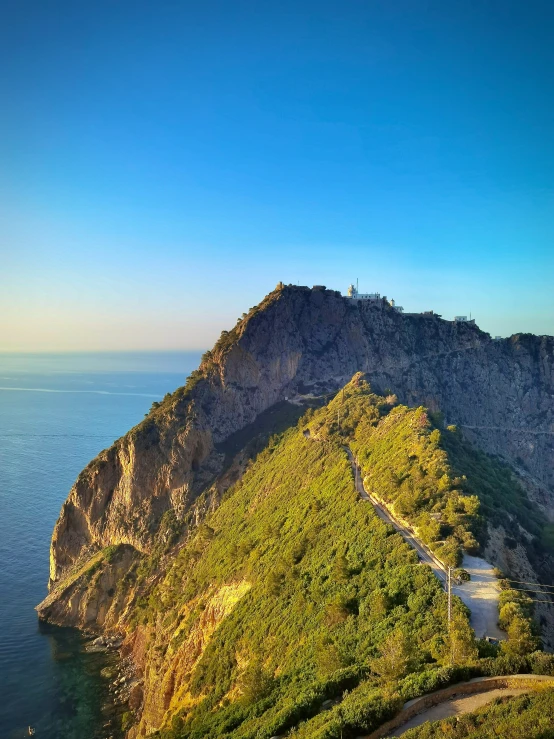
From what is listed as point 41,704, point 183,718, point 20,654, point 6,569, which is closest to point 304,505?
point 183,718

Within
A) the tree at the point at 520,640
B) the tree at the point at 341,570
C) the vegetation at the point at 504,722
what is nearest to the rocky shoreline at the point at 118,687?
the tree at the point at 341,570

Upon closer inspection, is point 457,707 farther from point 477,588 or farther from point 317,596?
point 317,596

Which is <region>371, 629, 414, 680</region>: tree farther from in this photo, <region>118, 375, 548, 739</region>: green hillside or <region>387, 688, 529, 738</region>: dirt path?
<region>387, 688, 529, 738</region>: dirt path

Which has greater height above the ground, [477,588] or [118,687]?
[477,588]

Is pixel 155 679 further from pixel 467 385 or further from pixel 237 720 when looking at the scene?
pixel 467 385

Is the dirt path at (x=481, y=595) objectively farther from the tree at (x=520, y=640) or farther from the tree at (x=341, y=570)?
the tree at (x=341, y=570)

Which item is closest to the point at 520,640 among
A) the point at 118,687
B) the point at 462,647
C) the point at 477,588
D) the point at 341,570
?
the point at 462,647
